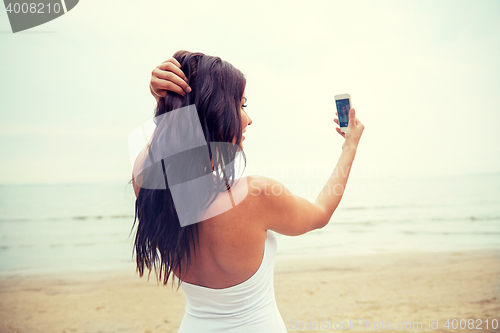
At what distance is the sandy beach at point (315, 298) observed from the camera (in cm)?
382

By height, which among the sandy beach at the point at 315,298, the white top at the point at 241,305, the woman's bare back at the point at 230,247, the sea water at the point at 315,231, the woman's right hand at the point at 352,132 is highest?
the woman's right hand at the point at 352,132

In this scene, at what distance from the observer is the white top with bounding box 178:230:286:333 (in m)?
1.00

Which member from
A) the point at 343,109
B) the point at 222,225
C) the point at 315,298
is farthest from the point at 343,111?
the point at 315,298

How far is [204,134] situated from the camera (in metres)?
0.87

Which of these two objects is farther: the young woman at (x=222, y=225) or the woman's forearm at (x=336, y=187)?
the woman's forearm at (x=336, y=187)

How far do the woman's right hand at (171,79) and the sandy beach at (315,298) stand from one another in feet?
11.7

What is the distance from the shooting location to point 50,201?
34.0 feet

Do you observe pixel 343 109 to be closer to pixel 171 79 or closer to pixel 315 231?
pixel 171 79

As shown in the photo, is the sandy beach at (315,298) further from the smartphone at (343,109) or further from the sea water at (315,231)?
the smartphone at (343,109)

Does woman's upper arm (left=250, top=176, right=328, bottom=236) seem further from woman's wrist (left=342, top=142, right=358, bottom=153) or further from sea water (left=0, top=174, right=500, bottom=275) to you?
sea water (left=0, top=174, right=500, bottom=275)

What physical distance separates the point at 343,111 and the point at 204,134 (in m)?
0.73

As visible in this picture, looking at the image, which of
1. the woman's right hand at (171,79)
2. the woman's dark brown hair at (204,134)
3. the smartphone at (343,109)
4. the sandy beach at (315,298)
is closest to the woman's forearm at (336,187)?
the smartphone at (343,109)

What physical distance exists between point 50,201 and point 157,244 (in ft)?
36.8

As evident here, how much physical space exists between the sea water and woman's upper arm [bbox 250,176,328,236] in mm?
4579
